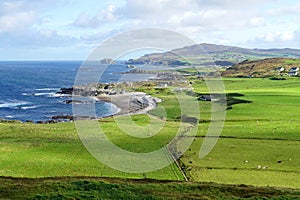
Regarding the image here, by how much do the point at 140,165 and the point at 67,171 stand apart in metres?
7.66

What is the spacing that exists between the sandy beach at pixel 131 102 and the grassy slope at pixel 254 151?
23.3m

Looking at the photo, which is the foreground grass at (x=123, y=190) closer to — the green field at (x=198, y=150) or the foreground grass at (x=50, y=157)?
the green field at (x=198, y=150)

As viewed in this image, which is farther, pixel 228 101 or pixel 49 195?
pixel 228 101

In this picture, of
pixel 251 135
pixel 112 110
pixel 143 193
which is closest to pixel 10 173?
pixel 143 193

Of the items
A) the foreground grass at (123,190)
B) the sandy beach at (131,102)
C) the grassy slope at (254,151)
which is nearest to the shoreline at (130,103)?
the sandy beach at (131,102)

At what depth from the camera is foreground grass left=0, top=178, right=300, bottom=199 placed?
25.5 m

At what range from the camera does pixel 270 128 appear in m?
58.2

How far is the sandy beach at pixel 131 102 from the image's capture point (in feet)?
304

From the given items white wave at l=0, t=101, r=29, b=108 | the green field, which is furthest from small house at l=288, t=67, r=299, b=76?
white wave at l=0, t=101, r=29, b=108

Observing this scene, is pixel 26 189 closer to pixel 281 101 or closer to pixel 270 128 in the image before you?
pixel 270 128

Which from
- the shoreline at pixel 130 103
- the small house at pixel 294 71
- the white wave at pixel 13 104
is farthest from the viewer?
the small house at pixel 294 71

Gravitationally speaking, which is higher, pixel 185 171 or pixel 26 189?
pixel 26 189

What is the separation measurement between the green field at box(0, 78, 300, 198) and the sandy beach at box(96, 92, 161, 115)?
689 inches

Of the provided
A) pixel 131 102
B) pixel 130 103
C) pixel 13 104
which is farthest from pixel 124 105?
pixel 13 104
